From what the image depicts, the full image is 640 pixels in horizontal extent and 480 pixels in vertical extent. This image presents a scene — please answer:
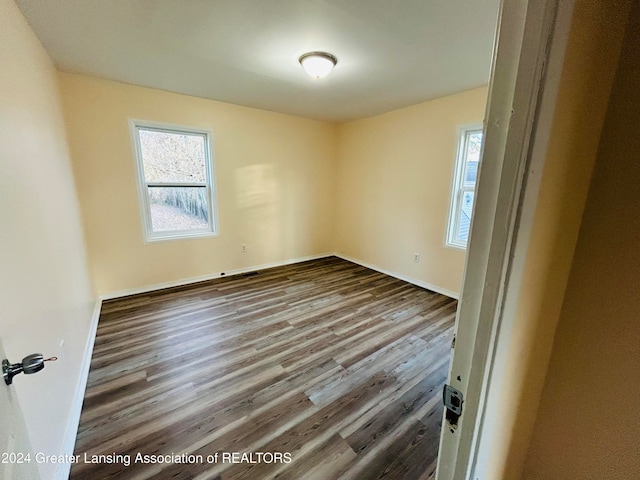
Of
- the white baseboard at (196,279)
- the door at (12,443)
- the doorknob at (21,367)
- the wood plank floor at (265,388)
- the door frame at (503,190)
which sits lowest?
the wood plank floor at (265,388)

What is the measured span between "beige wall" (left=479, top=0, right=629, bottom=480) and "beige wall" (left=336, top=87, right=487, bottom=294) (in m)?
2.70

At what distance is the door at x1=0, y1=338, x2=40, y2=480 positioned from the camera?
0.59 meters

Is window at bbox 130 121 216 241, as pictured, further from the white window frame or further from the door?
the white window frame

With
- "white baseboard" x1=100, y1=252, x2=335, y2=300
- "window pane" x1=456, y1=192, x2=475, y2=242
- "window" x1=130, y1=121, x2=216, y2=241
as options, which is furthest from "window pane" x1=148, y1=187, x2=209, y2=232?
→ "window pane" x1=456, y1=192, x2=475, y2=242

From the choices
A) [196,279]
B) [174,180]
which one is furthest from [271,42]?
[196,279]

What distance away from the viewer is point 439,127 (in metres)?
3.28

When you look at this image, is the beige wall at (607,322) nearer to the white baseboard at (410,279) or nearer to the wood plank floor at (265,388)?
the wood plank floor at (265,388)

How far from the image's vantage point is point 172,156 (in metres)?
3.42

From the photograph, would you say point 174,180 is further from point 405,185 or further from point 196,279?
point 405,185

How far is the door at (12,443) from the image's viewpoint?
0.59 m

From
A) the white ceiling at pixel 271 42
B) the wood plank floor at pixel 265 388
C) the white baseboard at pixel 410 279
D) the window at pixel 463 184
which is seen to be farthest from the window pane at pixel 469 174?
the wood plank floor at pixel 265 388

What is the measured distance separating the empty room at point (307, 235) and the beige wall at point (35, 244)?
22 millimetres

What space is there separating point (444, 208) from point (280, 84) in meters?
2.41

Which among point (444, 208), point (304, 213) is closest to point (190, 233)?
point (304, 213)
